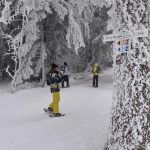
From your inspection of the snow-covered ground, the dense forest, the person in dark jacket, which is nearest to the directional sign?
the snow-covered ground

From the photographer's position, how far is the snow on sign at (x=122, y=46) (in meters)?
8.02

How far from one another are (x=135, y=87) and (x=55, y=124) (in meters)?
5.34

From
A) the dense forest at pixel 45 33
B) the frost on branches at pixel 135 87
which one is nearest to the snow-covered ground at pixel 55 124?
the frost on branches at pixel 135 87

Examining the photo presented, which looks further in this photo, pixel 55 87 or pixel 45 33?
pixel 45 33

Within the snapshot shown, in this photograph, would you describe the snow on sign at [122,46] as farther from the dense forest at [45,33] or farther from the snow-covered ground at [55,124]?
the dense forest at [45,33]

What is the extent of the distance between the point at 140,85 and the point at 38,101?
470 inches

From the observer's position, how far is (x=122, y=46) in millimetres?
8078

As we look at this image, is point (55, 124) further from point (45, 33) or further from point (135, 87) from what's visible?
point (45, 33)

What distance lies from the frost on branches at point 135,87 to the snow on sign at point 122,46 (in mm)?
87

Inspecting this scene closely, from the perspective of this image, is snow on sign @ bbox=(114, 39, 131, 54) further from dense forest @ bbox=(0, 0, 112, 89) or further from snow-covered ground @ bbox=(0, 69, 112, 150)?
dense forest @ bbox=(0, 0, 112, 89)

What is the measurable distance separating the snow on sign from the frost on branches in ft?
0.29

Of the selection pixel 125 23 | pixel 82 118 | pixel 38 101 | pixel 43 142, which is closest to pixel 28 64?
pixel 38 101

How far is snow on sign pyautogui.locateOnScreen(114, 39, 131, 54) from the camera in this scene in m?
8.02

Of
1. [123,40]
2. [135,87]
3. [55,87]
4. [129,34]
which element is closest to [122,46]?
[123,40]
